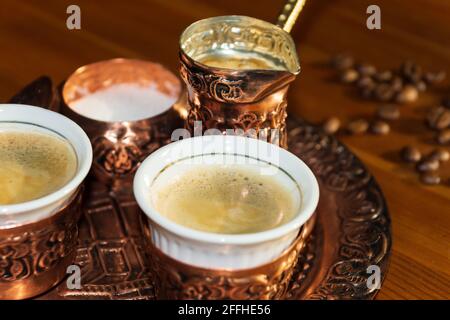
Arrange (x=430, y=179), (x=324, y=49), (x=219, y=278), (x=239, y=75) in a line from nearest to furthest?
(x=219, y=278) < (x=239, y=75) < (x=430, y=179) < (x=324, y=49)

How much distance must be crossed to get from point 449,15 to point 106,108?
0.88 meters

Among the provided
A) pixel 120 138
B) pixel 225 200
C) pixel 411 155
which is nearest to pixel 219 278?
pixel 225 200

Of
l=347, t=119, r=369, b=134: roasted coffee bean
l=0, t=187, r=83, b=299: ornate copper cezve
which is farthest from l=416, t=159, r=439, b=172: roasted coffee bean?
l=0, t=187, r=83, b=299: ornate copper cezve

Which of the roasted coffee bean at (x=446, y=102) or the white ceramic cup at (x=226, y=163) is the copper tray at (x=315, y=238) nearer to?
the white ceramic cup at (x=226, y=163)

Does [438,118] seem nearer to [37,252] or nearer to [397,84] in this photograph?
[397,84]

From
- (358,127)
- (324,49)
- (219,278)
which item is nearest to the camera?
(219,278)

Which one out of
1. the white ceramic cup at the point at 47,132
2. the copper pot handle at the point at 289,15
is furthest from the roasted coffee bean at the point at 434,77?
the white ceramic cup at the point at 47,132

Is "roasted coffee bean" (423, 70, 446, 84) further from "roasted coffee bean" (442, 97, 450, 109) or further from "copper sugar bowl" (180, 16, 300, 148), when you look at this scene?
"copper sugar bowl" (180, 16, 300, 148)

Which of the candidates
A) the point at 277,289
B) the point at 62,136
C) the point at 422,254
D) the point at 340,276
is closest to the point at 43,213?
the point at 62,136

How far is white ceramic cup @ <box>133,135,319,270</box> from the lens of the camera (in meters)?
0.81

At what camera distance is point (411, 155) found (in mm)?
1275

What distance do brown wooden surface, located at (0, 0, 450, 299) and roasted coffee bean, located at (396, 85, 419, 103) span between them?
1cm

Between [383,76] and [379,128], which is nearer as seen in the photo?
[379,128]

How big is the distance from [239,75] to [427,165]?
0.45 metres
